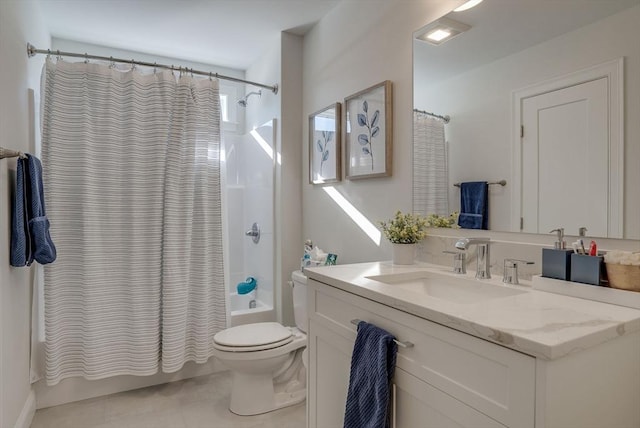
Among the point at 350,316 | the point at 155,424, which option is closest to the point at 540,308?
the point at 350,316

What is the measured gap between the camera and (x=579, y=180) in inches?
46.9

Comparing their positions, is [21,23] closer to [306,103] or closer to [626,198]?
[306,103]

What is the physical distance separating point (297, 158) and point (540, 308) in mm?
2122

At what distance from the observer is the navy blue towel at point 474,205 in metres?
1.50

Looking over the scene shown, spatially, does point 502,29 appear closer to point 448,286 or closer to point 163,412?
point 448,286

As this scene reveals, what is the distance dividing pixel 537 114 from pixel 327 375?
1.22 meters

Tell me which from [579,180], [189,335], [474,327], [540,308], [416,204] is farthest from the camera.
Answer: [189,335]

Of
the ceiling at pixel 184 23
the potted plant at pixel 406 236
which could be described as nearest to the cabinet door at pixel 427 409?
the potted plant at pixel 406 236

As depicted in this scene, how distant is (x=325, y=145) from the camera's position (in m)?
2.51

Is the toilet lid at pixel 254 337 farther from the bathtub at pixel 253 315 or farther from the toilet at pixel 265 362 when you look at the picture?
the bathtub at pixel 253 315

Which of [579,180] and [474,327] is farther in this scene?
[579,180]

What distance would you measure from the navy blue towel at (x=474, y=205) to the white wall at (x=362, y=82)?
0.30 metres

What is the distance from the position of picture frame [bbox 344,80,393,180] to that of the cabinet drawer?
3.12ft

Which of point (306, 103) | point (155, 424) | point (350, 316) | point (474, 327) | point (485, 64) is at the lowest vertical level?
point (155, 424)
